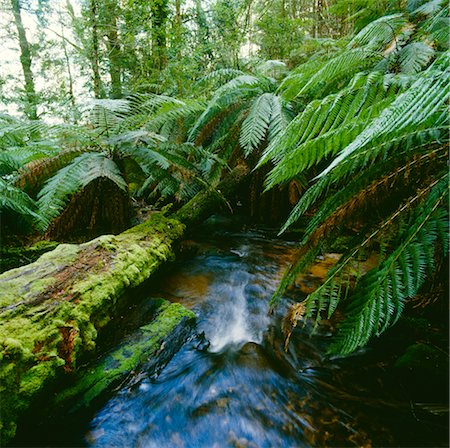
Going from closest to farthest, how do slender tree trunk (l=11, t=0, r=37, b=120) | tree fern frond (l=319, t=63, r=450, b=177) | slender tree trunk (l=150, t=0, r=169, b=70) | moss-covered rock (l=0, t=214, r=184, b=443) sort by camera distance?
tree fern frond (l=319, t=63, r=450, b=177) < moss-covered rock (l=0, t=214, r=184, b=443) < slender tree trunk (l=150, t=0, r=169, b=70) < slender tree trunk (l=11, t=0, r=37, b=120)

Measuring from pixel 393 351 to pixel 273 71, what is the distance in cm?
413

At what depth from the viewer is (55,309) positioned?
1.43 meters

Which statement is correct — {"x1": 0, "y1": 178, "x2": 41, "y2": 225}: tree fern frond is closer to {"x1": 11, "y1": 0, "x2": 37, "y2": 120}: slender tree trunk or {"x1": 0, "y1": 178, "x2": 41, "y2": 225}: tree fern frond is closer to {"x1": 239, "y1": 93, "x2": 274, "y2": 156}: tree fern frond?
{"x1": 239, "y1": 93, "x2": 274, "y2": 156}: tree fern frond

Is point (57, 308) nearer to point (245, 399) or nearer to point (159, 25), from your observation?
point (245, 399)

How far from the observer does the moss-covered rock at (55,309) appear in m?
1.15

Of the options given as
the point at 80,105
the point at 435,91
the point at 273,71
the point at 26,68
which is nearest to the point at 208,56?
the point at 273,71

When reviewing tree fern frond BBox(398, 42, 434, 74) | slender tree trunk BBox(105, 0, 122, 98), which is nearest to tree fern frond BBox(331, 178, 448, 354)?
tree fern frond BBox(398, 42, 434, 74)

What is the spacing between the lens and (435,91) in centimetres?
58

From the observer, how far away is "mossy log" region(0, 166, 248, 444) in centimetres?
115

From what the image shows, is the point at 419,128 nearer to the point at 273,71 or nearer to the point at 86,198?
the point at 86,198

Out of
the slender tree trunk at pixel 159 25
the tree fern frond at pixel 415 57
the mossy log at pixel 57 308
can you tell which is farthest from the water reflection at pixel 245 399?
the slender tree trunk at pixel 159 25

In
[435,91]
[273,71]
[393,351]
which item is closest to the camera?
[435,91]

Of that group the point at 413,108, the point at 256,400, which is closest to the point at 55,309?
the point at 256,400

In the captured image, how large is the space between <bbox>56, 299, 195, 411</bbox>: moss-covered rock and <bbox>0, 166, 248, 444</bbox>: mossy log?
0.46 feet
